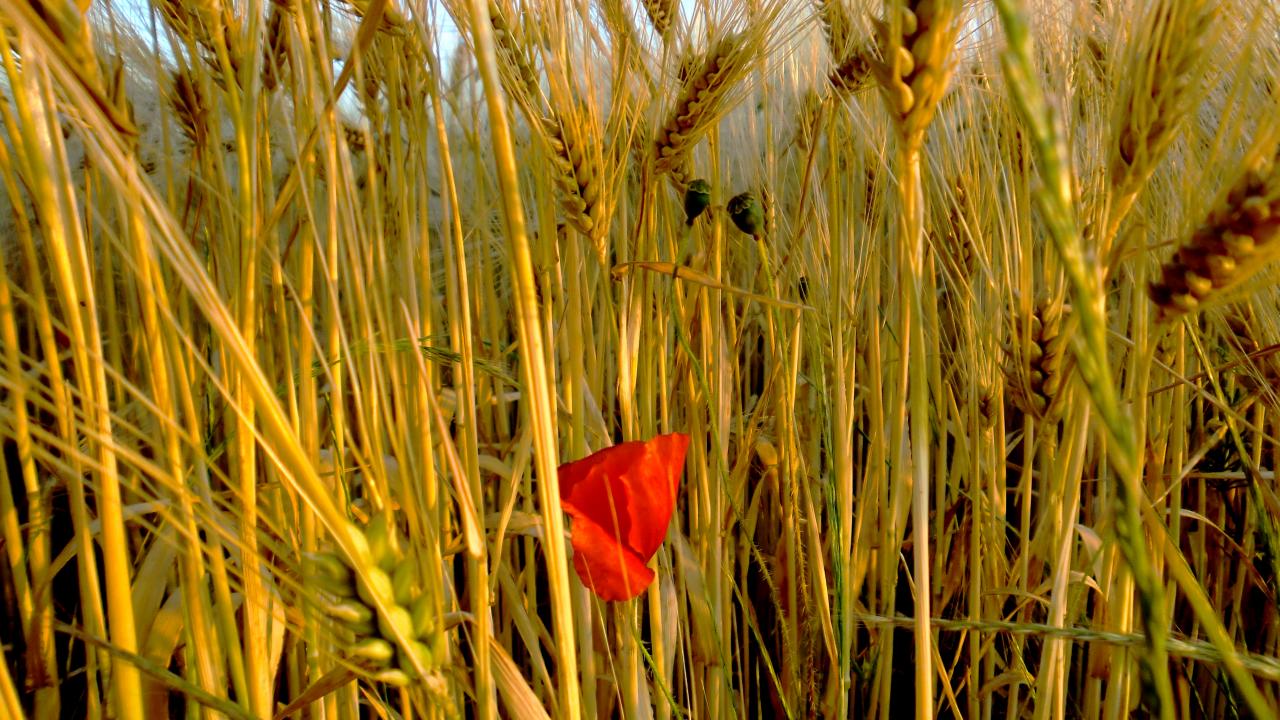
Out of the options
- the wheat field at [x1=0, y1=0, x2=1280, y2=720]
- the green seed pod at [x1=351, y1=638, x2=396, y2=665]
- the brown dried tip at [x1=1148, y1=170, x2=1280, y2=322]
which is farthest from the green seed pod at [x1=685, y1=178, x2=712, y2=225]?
the green seed pod at [x1=351, y1=638, x2=396, y2=665]

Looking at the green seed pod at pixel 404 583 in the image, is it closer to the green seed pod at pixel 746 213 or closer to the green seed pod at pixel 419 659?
the green seed pod at pixel 419 659

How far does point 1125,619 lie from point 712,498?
0.39m

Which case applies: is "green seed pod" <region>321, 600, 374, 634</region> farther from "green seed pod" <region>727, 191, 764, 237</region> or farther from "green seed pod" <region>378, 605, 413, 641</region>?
"green seed pod" <region>727, 191, 764, 237</region>

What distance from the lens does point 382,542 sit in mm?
374

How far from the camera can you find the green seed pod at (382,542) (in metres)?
0.37

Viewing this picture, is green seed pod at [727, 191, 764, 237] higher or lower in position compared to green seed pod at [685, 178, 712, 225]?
lower

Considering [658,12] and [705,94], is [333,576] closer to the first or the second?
[705,94]

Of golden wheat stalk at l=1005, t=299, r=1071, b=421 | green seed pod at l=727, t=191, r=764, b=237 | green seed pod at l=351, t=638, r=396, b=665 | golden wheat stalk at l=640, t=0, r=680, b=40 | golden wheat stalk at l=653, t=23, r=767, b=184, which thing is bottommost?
green seed pod at l=351, t=638, r=396, b=665

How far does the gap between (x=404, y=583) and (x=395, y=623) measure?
2cm

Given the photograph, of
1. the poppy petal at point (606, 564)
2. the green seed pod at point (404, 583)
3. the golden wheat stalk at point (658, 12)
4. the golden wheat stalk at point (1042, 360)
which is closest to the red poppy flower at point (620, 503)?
the poppy petal at point (606, 564)

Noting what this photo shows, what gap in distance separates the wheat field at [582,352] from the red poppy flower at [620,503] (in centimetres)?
1

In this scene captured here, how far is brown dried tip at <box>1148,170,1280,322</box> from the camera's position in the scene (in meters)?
0.43

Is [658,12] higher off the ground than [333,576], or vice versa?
[658,12]

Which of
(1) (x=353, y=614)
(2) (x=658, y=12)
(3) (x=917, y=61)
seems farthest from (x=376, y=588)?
(2) (x=658, y=12)
